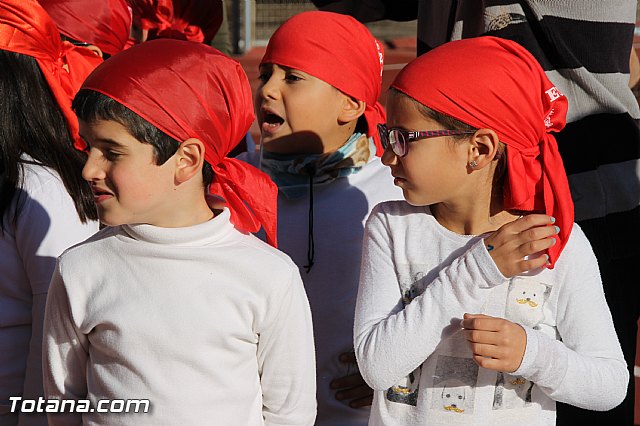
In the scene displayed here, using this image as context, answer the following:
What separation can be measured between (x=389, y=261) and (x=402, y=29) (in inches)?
619

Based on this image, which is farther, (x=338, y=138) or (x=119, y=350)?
(x=338, y=138)

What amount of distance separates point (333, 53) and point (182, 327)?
4.27 ft

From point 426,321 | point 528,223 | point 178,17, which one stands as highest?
point 528,223

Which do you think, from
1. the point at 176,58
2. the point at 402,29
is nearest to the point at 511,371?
the point at 176,58

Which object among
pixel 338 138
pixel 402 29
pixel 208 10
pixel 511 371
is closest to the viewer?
pixel 511 371

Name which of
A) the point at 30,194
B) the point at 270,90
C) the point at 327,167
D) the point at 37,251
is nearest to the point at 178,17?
the point at 270,90

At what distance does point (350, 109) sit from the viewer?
10.9ft

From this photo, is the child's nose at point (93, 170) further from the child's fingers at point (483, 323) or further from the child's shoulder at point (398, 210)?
the child's fingers at point (483, 323)

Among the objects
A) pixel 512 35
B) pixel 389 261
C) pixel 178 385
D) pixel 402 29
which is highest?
pixel 512 35

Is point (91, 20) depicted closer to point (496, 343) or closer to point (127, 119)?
point (127, 119)

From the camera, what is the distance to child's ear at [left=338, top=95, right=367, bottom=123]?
10.8 ft

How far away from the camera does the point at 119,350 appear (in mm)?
2408

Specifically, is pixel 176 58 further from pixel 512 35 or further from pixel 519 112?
pixel 512 35

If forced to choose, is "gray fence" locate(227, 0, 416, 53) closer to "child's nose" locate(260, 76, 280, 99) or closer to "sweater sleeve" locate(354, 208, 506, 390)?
"child's nose" locate(260, 76, 280, 99)
